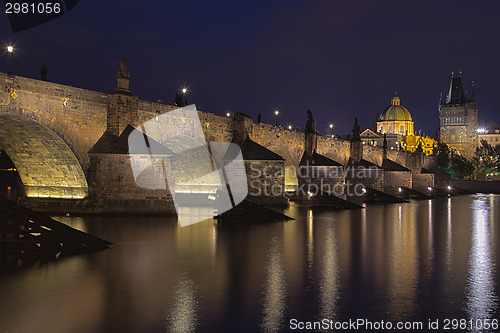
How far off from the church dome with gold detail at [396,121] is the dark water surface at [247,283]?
122 metres

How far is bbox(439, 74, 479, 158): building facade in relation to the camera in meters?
133

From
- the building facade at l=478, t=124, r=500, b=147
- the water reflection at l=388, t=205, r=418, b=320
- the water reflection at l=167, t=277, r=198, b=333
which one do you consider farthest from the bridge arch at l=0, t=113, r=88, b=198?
the building facade at l=478, t=124, r=500, b=147

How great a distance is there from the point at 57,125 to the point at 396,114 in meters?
125

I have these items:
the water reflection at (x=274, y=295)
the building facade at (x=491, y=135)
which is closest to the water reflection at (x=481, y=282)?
the water reflection at (x=274, y=295)

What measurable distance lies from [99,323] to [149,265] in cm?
518

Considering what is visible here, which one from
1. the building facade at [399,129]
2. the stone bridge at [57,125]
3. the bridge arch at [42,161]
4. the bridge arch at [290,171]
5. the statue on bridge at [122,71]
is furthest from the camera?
the building facade at [399,129]

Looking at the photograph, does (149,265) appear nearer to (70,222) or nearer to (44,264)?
(44,264)

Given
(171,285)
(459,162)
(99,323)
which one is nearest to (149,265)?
(171,285)

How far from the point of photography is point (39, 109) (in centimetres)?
2288

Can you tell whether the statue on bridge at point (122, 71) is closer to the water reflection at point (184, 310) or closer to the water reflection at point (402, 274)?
the water reflection at point (402, 274)

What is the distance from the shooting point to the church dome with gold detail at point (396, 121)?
138 m

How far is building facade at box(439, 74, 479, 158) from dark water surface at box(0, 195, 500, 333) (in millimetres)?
122625

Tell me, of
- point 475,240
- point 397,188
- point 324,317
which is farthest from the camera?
point 397,188

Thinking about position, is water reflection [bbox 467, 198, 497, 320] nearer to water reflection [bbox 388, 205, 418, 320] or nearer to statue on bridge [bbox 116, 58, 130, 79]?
water reflection [bbox 388, 205, 418, 320]
